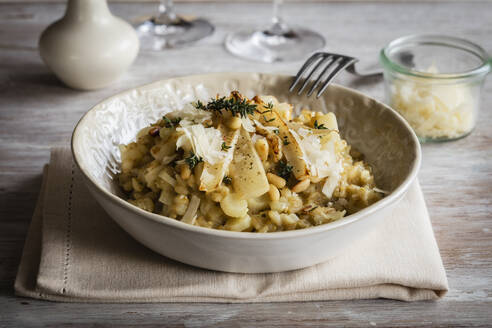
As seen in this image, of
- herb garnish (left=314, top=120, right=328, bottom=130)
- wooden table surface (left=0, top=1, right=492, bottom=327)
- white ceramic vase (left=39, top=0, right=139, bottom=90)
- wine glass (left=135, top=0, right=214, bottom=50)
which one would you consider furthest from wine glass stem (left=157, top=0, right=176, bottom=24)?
herb garnish (left=314, top=120, right=328, bottom=130)

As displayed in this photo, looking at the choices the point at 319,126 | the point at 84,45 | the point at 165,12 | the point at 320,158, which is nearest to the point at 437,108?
the point at 319,126

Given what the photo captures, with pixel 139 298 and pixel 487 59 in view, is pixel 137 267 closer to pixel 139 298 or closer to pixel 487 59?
pixel 139 298

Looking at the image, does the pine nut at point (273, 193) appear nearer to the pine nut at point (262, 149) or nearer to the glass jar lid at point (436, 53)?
the pine nut at point (262, 149)

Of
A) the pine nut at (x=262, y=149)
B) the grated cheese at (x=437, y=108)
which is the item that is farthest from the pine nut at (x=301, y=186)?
the grated cheese at (x=437, y=108)

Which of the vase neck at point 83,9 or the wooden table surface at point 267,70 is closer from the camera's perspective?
the wooden table surface at point 267,70

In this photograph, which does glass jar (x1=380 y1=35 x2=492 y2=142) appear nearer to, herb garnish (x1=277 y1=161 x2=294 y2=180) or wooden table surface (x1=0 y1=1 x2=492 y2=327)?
wooden table surface (x1=0 y1=1 x2=492 y2=327)
